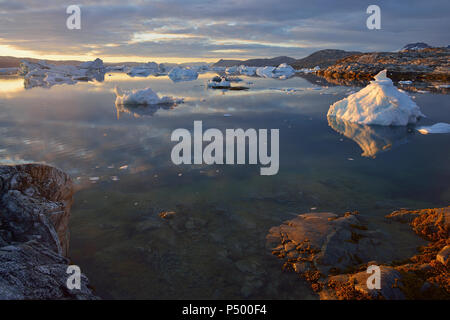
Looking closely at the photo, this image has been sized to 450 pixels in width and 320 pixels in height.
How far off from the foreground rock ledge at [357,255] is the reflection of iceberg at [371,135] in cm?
554

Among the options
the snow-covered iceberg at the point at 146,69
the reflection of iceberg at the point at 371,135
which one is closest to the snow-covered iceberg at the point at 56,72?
the snow-covered iceberg at the point at 146,69

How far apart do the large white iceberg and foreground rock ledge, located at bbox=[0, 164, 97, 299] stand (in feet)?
49.0

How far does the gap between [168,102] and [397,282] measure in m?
21.2

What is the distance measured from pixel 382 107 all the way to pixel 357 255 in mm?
13316

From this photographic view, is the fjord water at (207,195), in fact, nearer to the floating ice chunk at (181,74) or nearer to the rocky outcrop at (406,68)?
the rocky outcrop at (406,68)

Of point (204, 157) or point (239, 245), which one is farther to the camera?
point (204, 157)

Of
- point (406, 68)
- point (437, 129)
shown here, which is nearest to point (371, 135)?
point (437, 129)

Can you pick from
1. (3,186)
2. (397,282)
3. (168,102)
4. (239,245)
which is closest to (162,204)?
(239,245)

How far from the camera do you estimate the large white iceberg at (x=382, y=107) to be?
14.7m

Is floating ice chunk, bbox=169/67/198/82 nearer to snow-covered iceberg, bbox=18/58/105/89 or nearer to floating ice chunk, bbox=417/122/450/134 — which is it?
snow-covered iceberg, bbox=18/58/105/89

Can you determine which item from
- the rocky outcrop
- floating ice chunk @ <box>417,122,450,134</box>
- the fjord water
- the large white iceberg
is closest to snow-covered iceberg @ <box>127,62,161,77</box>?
the rocky outcrop

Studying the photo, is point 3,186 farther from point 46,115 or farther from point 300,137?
point 46,115

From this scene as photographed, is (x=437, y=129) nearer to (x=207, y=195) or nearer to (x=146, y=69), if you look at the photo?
(x=207, y=195)

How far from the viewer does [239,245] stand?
4.80 m
